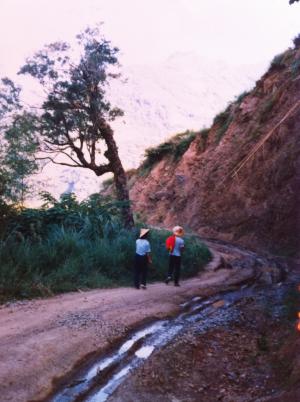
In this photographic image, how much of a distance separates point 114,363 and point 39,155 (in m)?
15.6

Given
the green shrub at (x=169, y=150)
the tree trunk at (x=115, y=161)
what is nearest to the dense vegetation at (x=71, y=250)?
the tree trunk at (x=115, y=161)

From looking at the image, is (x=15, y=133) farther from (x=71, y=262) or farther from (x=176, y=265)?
(x=176, y=265)

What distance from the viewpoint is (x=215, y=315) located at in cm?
949

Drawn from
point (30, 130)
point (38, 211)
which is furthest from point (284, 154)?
point (38, 211)

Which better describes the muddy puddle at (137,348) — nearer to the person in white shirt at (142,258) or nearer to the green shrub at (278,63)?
the person in white shirt at (142,258)

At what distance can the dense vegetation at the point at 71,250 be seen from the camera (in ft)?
33.3

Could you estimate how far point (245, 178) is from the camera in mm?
25359

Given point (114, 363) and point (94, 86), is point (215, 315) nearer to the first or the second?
point (114, 363)

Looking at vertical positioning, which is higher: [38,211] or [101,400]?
[38,211]

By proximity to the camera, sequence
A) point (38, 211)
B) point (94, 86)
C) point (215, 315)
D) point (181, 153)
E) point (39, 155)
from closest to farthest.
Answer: point (215, 315) → point (38, 211) → point (94, 86) → point (39, 155) → point (181, 153)

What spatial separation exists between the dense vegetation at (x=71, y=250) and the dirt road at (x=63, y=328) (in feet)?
2.08

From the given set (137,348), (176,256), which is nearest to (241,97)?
(176,256)

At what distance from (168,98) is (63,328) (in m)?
126

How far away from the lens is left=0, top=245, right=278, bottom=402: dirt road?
5793 millimetres
